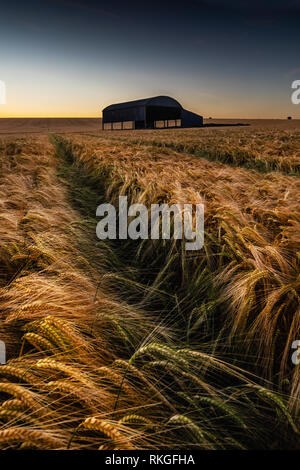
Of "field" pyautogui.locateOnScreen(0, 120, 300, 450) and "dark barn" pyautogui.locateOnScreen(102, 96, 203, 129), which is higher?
"dark barn" pyautogui.locateOnScreen(102, 96, 203, 129)

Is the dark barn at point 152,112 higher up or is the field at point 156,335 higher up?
the dark barn at point 152,112

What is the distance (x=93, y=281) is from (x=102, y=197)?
2989 mm

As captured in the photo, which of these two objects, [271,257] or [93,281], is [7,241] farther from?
[271,257]

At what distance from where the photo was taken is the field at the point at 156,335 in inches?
42.4

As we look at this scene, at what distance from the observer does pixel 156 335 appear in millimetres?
1728

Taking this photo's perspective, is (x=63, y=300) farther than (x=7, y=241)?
No

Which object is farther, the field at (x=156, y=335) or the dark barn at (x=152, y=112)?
the dark barn at (x=152, y=112)

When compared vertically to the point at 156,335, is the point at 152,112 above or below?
above

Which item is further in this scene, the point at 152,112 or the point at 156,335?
the point at 152,112

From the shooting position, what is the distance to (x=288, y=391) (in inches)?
54.0

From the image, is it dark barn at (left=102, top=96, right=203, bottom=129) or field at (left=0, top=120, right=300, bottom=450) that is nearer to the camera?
field at (left=0, top=120, right=300, bottom=450)

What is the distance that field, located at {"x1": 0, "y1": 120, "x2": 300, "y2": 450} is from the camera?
1.08 m
